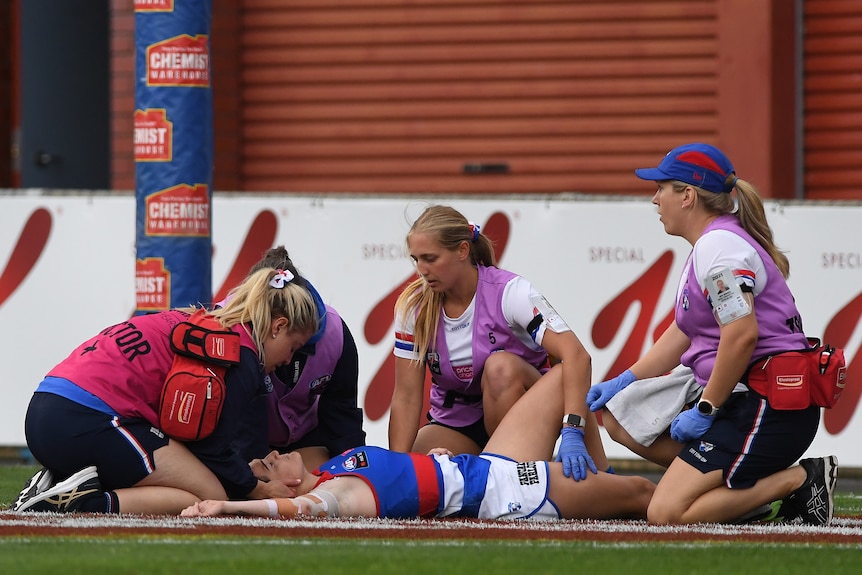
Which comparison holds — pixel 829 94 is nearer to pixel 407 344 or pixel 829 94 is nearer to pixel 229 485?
pixel 407 344

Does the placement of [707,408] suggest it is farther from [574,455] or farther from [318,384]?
[318,384]

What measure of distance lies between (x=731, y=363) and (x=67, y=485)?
2.25m

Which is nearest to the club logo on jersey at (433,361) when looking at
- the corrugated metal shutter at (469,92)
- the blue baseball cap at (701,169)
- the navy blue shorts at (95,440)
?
the blue baseball cap at (701,169)

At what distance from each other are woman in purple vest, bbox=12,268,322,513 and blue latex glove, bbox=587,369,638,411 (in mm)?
1188

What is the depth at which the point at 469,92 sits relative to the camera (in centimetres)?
1095

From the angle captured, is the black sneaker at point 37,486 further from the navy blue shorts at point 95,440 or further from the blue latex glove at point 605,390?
the blue latex glove at point 605,390

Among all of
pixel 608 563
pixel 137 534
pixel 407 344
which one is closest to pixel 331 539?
pixel 137 534

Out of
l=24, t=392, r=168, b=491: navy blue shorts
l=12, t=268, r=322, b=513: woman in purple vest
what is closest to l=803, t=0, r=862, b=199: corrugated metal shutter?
l=12, t=268, r=322, b=513: woman in purple vest

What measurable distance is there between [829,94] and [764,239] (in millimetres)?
5288

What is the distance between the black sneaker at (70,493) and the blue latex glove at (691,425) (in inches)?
78.7

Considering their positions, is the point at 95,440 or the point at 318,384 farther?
the point at 318,384

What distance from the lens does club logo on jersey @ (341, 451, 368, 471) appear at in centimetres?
549

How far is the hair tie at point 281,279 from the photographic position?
18.0 ft

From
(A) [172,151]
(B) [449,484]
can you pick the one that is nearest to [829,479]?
(B) [449,484]
